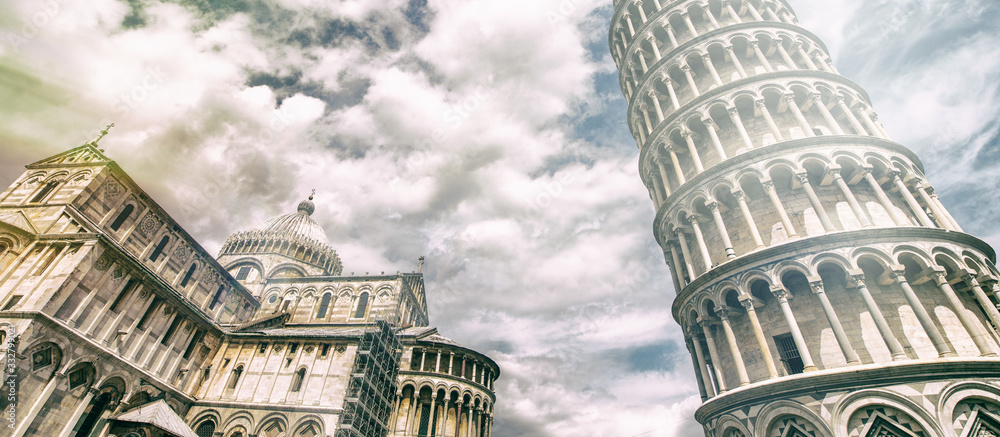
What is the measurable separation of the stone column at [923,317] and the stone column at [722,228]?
4.08 meters

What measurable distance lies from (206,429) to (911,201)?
1331 inches

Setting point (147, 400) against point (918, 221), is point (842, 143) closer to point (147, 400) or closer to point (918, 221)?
point (918, 221)

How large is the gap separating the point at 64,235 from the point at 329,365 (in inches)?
534

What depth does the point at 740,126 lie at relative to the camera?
56.3 feet

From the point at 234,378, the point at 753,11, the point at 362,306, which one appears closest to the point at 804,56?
the point at 753,11

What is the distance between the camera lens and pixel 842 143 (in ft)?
50.7

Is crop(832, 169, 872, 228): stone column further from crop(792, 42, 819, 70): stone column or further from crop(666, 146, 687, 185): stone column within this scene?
crop(792, 42, 819, 70): stone column

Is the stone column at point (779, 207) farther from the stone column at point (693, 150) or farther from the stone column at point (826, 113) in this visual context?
the stone column at point (826, 113)

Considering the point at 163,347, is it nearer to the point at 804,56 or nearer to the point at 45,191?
the point at 45,191

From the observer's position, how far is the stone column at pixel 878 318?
1127 centimetres

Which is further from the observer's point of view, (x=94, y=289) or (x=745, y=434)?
(x=94, y=289)

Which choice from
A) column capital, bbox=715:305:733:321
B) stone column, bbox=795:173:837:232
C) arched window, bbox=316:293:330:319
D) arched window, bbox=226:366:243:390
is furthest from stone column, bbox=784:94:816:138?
arched window, bbox=316:293:330:319

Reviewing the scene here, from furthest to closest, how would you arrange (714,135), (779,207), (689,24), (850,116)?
(689,24)
(714,135)
(850,116)
(779,207)

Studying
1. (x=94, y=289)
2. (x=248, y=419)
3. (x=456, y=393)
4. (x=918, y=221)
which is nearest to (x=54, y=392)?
(x=94, y=289)
